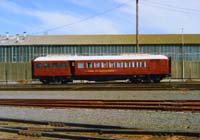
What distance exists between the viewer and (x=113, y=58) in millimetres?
52875

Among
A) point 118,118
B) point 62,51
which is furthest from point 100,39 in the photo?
point 118,118

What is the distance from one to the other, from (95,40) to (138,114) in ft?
195

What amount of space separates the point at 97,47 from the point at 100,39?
226cm

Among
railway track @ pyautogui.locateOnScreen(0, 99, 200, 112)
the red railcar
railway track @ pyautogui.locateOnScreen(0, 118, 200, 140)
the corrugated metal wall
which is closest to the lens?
railway track @ pyautogui.locateOnScreen(0, 118, 200, 140)

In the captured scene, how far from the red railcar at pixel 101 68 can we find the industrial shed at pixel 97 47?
21.4 metres

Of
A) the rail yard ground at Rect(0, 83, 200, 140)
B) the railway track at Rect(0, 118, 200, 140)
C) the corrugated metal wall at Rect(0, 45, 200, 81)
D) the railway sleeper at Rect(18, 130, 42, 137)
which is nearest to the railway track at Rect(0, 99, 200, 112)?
the rail yard ground at Rect(0, 83, 200, 140)

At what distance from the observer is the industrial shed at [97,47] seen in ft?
247

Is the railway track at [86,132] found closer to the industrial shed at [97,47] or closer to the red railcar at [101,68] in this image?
the red railcar at [101,68]

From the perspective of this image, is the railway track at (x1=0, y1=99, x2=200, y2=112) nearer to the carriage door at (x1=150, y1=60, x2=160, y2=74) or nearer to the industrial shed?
the carriage door at (x1=150, y1=60, x2=160, y2=74)

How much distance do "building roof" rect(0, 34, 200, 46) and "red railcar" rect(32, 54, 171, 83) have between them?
24327 millimetres

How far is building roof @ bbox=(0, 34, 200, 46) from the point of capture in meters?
77.0

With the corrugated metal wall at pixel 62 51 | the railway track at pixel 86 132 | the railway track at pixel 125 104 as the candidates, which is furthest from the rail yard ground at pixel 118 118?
the corrugated metal wall at pixel 62 51

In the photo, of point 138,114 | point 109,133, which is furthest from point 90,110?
point 109,133

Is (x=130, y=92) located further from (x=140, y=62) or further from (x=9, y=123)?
(x=140, y=62)
